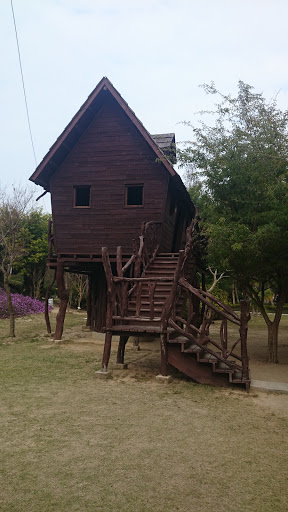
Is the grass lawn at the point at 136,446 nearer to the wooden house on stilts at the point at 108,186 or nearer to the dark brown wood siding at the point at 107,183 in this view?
the wooden house on stilts at the point at 108,186

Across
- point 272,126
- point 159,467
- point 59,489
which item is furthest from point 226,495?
point 272,126

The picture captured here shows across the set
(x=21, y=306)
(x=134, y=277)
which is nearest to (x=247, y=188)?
(x=134, y=277)

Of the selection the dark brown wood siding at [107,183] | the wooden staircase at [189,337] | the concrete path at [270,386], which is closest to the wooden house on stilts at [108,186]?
the dark brown wood siding at [107,183]

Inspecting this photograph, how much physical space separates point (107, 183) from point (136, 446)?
1131 cm

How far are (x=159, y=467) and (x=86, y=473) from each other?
0.88 m

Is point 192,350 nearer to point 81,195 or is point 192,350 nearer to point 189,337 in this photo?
point 189,337

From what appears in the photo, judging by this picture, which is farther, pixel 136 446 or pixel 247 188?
pixel 247 188

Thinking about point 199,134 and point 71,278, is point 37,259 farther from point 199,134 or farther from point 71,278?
point 199,134

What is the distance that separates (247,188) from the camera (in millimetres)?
11328

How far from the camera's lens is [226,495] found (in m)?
4.24

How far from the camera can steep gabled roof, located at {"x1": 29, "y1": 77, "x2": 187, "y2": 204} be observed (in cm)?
1434

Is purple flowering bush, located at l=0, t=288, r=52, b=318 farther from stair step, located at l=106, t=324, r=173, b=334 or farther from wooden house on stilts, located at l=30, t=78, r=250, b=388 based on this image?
stair step, located at l=106, t=324, r=173, b=334

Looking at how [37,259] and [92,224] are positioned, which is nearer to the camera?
[92,224]

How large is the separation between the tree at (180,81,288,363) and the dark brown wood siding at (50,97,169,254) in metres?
2.44
